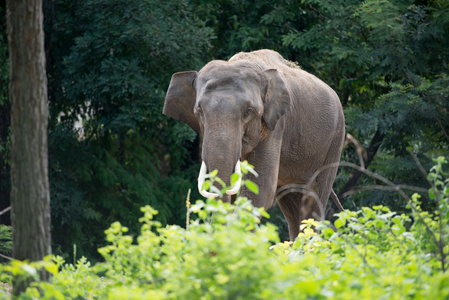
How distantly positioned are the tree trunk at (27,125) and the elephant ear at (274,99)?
2801 millimetres

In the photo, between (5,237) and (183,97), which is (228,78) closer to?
(183,97)

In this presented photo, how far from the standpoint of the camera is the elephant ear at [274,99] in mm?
6378

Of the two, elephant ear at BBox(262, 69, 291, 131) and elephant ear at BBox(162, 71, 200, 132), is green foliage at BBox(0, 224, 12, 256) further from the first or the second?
elephant ear at BBox(262, 69, 291, 131)

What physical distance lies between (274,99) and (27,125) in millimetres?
2998

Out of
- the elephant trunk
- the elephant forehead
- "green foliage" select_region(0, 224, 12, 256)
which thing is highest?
the elephant forehead

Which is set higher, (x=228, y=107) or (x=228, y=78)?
(x=228, y=78)

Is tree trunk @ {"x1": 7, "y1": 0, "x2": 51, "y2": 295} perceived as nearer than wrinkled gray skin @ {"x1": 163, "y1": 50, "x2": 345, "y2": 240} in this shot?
Yes

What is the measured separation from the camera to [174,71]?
11.1m

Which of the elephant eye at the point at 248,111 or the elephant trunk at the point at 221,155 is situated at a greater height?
the elephant eye at the point at 248,111

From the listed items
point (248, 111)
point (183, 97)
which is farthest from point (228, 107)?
point (183, 97)

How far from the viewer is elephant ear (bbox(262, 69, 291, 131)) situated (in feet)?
20.9

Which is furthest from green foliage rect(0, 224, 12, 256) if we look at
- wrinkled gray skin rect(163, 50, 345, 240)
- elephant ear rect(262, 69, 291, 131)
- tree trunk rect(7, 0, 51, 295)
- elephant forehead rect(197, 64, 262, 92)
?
tree trunk rect(7, 0, 51, 295)

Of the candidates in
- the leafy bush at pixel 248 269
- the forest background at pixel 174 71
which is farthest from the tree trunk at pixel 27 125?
the forest background at pixel 174 71

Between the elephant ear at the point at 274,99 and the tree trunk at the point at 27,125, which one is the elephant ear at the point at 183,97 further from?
the tree trunk at the point at 27,125
